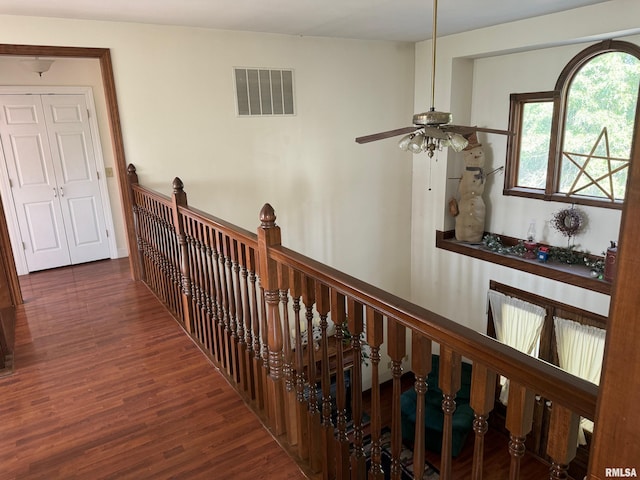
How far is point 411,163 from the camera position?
589 cm

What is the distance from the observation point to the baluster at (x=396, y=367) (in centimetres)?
134

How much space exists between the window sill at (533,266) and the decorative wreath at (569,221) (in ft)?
1.18

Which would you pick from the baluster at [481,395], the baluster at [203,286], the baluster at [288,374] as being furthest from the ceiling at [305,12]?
the baluster at [481,395]

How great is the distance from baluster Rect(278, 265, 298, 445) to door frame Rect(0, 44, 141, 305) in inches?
105

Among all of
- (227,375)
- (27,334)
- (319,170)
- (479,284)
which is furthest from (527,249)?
(27,334)

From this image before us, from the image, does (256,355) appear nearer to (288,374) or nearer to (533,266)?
(288,374)

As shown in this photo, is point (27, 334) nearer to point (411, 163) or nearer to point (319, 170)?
point (319, 170)

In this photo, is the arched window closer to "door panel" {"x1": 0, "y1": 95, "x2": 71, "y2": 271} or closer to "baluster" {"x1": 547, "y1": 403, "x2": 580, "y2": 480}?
"baluster" {"x1": 547, "y1": 403, "x2": 580, "y2": 480}

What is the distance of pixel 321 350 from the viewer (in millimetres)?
2000

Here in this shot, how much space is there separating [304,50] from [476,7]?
182 centimetres

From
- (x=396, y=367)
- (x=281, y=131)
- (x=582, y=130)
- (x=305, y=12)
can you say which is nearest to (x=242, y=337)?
(x=396, y=367)

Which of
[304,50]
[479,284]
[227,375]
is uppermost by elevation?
[304,50]

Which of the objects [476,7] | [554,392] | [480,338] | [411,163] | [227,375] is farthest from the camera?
[411,163]

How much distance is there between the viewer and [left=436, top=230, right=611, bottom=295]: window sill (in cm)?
419
